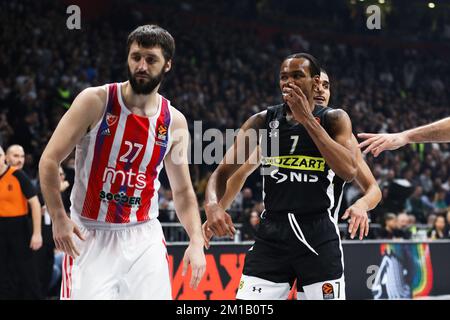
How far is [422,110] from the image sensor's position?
25016 mm

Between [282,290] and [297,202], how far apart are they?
0.56m

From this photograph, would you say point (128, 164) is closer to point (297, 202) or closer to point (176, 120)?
point (176, 120)

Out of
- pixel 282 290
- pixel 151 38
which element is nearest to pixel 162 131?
pixel 151 38

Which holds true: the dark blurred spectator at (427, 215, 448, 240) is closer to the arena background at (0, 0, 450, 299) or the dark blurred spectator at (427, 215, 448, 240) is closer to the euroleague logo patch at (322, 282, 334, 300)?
the arena background at (0, 0, 450, 299)

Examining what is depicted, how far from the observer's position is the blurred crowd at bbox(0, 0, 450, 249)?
46.4 ft

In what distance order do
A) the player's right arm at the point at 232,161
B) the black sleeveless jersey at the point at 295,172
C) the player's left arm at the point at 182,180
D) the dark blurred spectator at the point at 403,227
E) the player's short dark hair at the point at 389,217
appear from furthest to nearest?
the dark blurred spectator at the point at 403,227
the player's short dark hair at the point at 389,217
the player's right arm at the point at 232,161
the black sleeveless jersey at the point at 295,172
the player's left arm at the point at 182,180

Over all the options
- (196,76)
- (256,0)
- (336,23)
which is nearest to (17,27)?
(196,76)

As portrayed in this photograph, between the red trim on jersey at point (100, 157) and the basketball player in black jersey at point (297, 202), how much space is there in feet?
2.52

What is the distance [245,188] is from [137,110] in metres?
10.1

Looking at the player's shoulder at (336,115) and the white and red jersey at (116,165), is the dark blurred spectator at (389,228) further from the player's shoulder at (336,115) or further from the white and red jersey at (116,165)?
the white and red jersey at (116,165)

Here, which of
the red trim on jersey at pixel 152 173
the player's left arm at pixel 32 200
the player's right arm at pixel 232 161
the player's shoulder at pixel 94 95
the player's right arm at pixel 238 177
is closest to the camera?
the player's shoulder at pixel 94 95

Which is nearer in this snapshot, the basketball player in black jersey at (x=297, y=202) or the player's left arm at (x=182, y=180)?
the player's left arm at (x=182, y=180)

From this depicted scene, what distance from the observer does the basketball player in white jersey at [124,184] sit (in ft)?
14.1

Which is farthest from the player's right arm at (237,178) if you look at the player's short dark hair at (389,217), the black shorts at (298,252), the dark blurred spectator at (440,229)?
the dark blurred spectator at (440,229)
